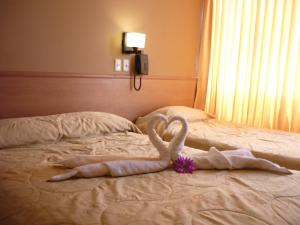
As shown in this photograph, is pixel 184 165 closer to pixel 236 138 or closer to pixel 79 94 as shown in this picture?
pixel 236 138

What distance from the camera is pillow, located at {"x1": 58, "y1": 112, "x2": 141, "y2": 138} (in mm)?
1923

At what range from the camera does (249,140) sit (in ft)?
7.03

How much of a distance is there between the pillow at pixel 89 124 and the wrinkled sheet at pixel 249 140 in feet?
1.29

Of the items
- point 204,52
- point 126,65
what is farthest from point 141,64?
point 204,52

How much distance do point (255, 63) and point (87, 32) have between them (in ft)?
5.65

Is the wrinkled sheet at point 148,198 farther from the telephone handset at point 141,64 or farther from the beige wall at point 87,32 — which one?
the telephone handset at point 141,64

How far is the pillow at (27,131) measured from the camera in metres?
1.65

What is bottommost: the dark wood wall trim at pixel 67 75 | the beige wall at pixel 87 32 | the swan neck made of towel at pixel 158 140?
the swan neck made of towel at pixel 158 140

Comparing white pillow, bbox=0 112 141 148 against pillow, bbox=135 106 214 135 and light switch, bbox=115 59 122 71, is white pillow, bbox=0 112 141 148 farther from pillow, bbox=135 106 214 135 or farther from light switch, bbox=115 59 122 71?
light switch, bbox=115 59 122 71

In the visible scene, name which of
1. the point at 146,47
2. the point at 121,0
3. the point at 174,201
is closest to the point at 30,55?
the point at 121,0

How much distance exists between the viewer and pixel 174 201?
39.3 inches

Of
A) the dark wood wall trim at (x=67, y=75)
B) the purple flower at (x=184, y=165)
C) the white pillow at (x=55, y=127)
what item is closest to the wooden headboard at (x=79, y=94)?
the dark wood wall trim at (x=67, y=75)

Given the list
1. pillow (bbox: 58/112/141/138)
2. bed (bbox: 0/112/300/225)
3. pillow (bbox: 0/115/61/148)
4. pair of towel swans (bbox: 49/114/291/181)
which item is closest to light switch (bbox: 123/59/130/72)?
pillow (bbox: 58/112/141/138)

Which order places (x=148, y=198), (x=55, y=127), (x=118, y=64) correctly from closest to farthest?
(x=148, y=198) < (x=55, y=127) < (x=118, y=64)
